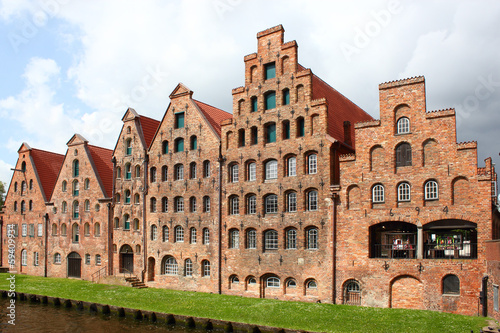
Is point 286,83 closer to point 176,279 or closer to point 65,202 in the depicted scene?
point 176,279

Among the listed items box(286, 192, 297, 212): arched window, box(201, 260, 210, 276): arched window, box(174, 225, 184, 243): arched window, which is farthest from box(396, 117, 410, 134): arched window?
box(174, 225, 184, 243): arched window

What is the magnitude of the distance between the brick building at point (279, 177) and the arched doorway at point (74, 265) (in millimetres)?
17283

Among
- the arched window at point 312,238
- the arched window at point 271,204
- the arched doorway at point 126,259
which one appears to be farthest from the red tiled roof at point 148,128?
the arched window at point 312,238

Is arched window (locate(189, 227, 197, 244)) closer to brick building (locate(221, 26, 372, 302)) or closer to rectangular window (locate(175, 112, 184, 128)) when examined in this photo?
brick building (locate(221, 26, 372, 302))

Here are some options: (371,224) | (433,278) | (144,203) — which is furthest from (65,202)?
(433,278)

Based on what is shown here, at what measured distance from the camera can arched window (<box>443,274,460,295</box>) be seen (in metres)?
24.4

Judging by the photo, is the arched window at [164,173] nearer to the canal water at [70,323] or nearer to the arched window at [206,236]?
the arched window at [206,236]

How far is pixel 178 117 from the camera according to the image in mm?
37000

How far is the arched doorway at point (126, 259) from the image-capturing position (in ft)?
127

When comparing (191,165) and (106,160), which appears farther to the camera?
(106,160)

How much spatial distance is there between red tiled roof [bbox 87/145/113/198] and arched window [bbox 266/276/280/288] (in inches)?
730

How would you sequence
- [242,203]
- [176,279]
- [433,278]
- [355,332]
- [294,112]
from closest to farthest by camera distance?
[355,332] → [433,278] → [294,112] → [242,203] → [176,279]

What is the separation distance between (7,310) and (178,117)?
18.2m

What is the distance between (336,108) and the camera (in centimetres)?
3525
